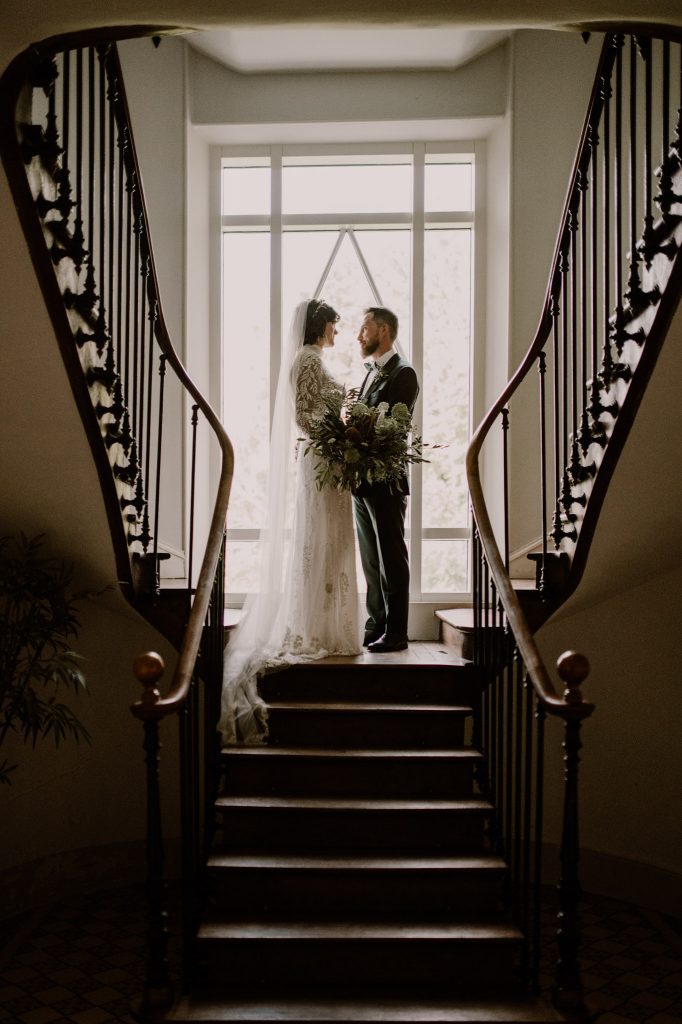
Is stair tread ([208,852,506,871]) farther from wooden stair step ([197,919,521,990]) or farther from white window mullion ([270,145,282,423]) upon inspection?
white window mullion ([270,145,282,423])

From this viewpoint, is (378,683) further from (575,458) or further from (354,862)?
(575,458)

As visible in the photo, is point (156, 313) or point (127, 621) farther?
point (127, 621)

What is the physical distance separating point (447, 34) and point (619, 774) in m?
4.35

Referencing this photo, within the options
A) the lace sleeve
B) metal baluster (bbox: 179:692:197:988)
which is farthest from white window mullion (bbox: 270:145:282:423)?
metal baluster (bbox: 179:692:197:988)

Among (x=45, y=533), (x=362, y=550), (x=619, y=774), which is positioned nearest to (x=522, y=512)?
(x=362, y=550)

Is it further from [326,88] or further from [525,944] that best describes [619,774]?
[326,88]

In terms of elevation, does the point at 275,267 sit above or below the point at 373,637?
above

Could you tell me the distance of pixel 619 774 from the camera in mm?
4973

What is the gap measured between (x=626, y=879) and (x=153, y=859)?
3.14 meters

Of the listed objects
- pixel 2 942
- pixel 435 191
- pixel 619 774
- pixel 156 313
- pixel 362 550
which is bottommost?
pixel 2 942

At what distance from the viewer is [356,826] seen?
354 cm

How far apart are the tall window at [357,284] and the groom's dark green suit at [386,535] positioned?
3.47ft

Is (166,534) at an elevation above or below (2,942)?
above

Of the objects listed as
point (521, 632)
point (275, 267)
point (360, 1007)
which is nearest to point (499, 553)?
point (521, 632)
